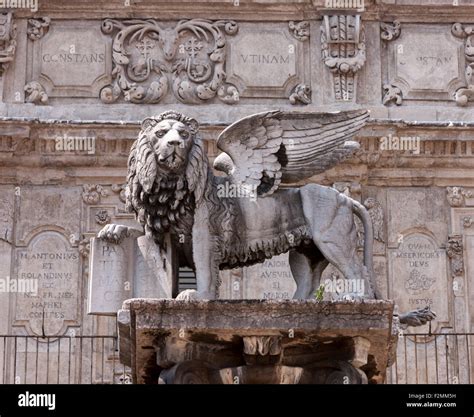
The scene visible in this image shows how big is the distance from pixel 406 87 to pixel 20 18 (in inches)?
220

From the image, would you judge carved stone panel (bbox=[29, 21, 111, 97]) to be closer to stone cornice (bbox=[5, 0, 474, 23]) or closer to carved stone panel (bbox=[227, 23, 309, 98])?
stone cornice (bbox=[5, 0, 474, 23])

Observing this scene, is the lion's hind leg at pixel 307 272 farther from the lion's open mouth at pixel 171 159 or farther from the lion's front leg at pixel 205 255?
the lion's open mouth at pixel 171 159

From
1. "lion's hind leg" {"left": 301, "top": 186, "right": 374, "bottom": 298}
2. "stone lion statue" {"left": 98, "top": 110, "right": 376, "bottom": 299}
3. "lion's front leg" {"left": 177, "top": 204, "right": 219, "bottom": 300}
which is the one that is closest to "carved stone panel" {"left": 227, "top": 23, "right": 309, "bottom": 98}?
A: "stone lion statue" {"left": 98, "top": 110, "right": 376, "bottom": 299}

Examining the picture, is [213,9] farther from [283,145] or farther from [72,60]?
[283,145]

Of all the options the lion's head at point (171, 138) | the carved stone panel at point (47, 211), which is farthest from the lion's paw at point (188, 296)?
the carved stone panel at point (47, 211)

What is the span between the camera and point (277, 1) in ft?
101

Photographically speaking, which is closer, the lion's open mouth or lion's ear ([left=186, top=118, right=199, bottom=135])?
the lion's open mouth

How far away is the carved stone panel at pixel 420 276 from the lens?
28.9 m

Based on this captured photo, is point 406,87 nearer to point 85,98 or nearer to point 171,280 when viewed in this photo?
point 85,98

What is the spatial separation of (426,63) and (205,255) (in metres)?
9.81

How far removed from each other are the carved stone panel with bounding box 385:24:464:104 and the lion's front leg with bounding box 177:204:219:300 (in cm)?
914

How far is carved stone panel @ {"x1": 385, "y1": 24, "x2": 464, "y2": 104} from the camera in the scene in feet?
100.0

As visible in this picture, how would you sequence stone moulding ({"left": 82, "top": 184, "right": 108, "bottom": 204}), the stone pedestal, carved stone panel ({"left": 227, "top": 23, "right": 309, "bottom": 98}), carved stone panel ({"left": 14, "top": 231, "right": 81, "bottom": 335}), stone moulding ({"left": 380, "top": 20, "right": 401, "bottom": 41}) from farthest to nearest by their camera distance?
stone moulding ({"left": 380, "top": 20, "right": 401, "bottom": 41}) → carved stone panel ({"left": 227, "top": 23, "right": 309, "bottom": 98}) → stone moulding ({"left": 82, "top": 184, "right": 108, "bottom": 204}) → carved stone panel ({"left": 14, "top": 231, "right": 81, "bottom": 335}) → the stone pedestal
